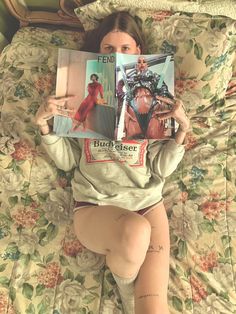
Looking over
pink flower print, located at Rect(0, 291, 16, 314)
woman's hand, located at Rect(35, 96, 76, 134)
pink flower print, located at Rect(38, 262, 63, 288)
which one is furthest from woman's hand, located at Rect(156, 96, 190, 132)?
pink flower print, located at Rect(0, 291, 16, 314)

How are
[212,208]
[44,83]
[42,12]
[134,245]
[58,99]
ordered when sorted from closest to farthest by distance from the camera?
[134,245] → [58,99] → [212,208] → [44,83] → [42,12]

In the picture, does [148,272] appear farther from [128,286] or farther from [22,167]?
[22,167]

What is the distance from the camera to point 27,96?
4.07 feet

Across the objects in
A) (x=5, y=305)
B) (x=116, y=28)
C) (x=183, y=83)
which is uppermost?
(x=116, y=28)

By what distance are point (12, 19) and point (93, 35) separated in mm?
385

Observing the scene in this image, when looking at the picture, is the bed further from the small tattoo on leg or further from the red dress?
the red dress

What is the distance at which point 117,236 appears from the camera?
944mm

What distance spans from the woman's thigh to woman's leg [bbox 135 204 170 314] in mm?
93

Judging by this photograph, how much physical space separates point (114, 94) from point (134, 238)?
348 mm

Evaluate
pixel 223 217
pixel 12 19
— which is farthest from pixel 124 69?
pixel 12 19

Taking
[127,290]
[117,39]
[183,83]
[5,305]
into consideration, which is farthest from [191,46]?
[5,305]

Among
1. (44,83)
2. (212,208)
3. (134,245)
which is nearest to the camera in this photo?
(134,245)

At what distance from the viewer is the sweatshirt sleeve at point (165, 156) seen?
1.08 m

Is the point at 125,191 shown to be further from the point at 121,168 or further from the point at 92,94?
the point at 92,94
